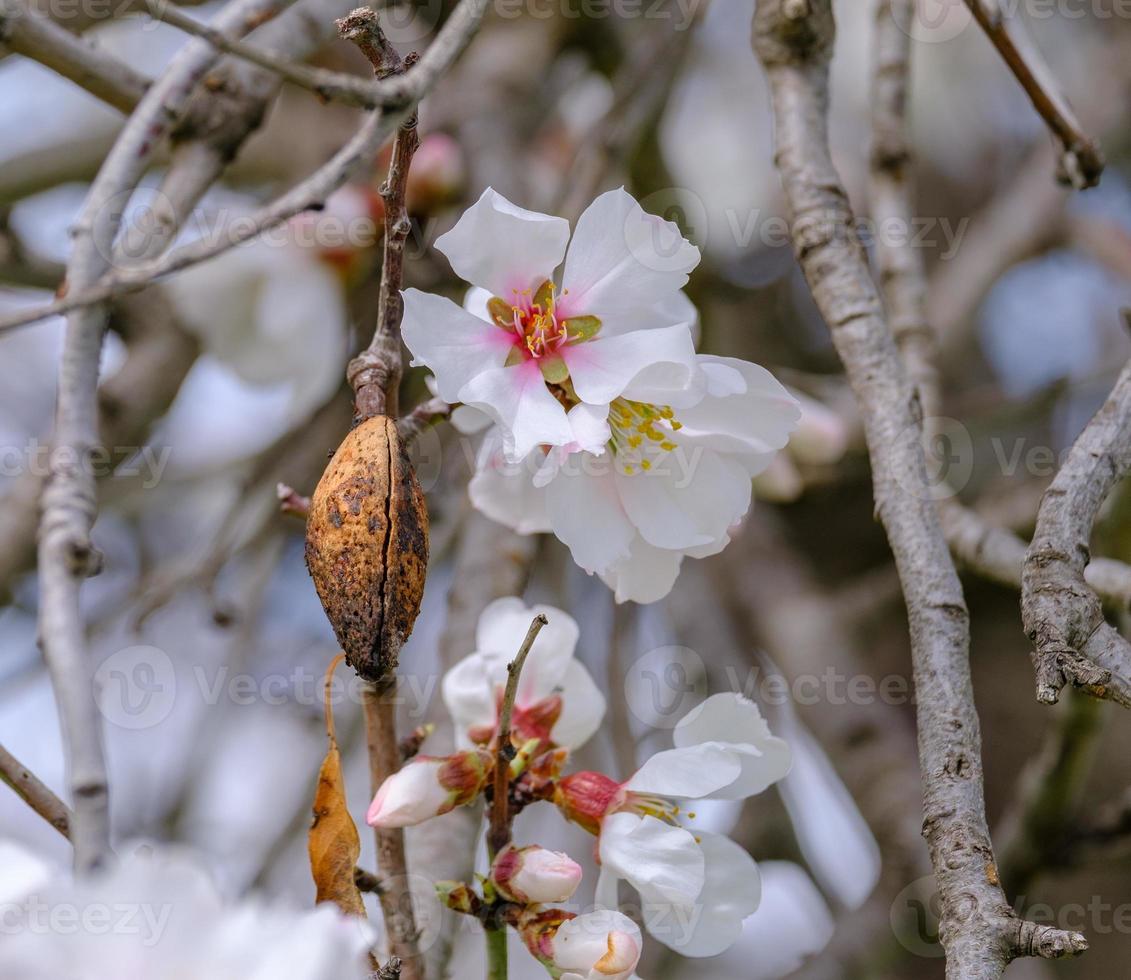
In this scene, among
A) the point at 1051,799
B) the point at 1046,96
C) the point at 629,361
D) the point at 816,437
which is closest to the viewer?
the point at 629,361

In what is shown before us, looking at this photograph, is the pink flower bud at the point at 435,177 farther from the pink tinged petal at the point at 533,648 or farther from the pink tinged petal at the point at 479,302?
the pink tinged petal at the point at 533,648

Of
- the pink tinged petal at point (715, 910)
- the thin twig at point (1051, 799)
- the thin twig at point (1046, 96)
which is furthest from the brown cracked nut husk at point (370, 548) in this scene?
the thin twig at point (1051, 799)

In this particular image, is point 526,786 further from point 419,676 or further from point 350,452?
point 419,676

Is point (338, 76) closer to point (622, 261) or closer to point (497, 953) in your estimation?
point (622, 261)

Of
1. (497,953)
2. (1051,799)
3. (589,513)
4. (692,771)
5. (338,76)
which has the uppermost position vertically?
(338,76)

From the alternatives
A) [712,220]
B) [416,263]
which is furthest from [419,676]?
[712,220]

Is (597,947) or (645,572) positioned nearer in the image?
(597,947)

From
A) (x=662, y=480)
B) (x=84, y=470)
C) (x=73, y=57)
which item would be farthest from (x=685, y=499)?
(x=73, y=57)

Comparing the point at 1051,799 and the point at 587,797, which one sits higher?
the point at 587,797
